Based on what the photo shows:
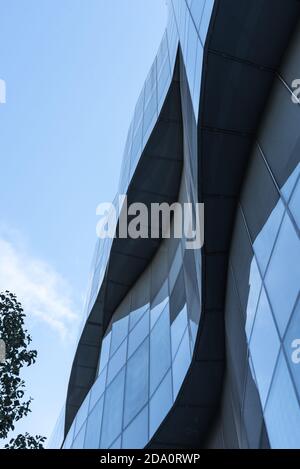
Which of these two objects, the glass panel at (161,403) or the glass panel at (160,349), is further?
the glass panel at (160,349)

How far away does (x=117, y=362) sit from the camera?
20953 millimetres

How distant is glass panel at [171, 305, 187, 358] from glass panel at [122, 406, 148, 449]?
241 cm

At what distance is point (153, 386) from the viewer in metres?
16.1

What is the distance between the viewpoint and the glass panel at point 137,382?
54.5ft

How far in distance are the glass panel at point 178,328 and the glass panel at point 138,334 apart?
3.12 metres

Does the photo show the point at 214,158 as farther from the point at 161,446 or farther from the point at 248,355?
the point at 161,446

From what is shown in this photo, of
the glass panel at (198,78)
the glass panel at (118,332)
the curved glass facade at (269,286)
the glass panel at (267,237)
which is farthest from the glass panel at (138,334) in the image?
the glass panel at (198,78)

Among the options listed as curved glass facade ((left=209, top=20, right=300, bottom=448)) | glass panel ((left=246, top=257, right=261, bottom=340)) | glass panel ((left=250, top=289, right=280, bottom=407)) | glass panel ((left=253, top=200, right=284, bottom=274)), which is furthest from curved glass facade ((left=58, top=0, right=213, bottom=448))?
glass panel ((left=250, top=289, right=280, bottom=407))

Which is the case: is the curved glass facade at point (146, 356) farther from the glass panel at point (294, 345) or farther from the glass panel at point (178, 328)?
the glass panel at point (294, 345)

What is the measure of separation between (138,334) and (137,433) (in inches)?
205

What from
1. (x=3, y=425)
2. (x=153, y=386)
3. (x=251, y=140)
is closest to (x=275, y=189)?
(x=251, y=140)

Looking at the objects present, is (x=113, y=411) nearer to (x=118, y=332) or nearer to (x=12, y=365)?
(x=118, y=332)
